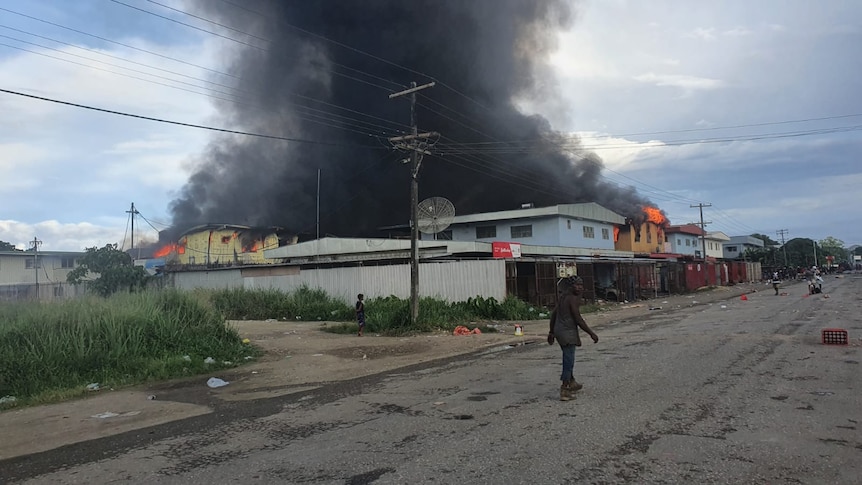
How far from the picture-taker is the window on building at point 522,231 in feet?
131

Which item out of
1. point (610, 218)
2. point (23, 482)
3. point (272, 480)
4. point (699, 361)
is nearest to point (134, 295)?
point (23, 482)

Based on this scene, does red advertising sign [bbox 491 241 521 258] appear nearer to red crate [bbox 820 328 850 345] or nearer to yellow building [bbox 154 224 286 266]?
red crate [bbox 820 328 850 345]

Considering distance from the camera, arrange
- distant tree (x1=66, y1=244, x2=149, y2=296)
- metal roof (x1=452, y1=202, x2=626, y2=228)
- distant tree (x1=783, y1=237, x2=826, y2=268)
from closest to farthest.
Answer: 1. distant tree (x1=66, y1=244, x2=149, y2=296)
2. metal roof (x1=452, y1=202, x2=626, y2=228)
3. distant tree (x1=783, y1=237, x2=826, y2=268)

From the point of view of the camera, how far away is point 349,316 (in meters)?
21.2

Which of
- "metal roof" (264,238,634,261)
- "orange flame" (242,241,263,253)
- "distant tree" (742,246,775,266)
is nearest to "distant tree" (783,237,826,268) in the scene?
"distant tree" (742,246,775,266)

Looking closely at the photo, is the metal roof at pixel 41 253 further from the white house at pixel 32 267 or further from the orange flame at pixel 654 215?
the orange flame at pixel 654 215

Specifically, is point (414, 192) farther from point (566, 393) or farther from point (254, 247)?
point (254, 247)

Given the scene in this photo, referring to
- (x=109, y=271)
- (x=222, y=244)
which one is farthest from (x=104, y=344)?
(x=222, y=244)

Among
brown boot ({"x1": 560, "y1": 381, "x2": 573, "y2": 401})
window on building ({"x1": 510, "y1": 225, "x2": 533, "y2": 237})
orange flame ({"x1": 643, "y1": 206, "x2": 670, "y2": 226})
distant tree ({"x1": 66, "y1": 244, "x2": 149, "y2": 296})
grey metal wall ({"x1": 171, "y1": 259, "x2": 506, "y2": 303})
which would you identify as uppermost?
orange flame ({"x1": 643, "y1": 206, "x2": 670, "y2": 226})

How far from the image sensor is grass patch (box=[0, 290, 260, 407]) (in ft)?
30.4

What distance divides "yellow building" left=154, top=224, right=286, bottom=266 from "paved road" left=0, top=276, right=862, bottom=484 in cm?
4726

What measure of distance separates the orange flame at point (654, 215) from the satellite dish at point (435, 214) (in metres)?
38.1

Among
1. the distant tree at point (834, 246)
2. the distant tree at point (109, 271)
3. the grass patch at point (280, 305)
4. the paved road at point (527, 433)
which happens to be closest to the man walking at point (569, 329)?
the paved road at point (527, 433)

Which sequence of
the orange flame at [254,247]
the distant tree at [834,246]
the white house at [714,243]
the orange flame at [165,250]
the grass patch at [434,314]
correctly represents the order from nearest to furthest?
the grass patch at [434,314], the orange flame at [254,247], the orange flame at [165,250], the white house at [714,243], the distant tree at [834,246]
